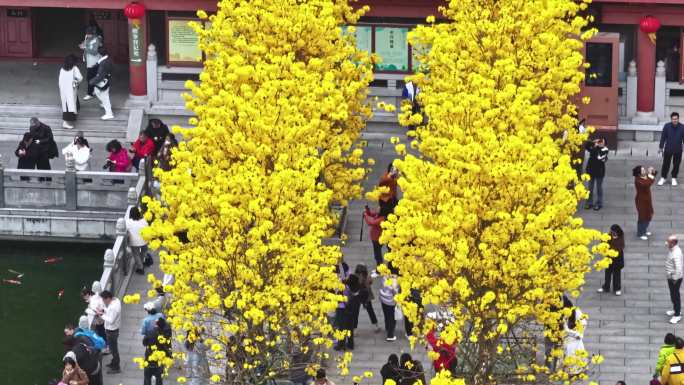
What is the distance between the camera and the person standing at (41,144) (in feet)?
180

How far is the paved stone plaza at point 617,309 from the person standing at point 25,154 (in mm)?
7044

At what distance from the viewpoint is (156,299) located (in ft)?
152

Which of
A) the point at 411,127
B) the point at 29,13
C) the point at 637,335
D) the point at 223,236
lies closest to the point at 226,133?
the point at 223,236

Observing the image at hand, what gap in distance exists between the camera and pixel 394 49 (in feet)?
195

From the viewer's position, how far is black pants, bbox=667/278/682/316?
4662 cm

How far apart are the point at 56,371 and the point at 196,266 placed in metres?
8.23

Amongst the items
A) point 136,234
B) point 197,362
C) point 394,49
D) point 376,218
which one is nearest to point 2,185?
point 136,234

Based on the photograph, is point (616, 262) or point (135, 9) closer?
point (616, 262)

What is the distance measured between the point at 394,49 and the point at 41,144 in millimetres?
10539

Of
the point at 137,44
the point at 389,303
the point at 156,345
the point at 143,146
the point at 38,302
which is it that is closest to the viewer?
the point at 156,345

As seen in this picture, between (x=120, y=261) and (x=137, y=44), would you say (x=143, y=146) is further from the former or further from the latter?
(x=137, y=44)

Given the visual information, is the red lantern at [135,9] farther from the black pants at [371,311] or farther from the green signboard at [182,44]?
the black pants at [371,311]

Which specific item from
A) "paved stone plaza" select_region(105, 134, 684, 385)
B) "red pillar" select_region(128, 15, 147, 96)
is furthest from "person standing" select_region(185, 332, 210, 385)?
"red pillar" select_region(128, 15, 147, 96)

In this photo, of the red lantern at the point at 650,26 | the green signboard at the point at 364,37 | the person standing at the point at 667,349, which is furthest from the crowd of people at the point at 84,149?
the person standing at the point at 667,349
